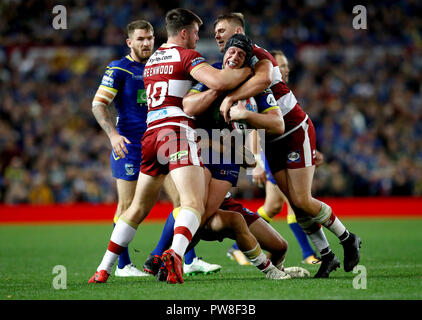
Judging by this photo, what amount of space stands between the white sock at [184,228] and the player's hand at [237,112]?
2.95 feet

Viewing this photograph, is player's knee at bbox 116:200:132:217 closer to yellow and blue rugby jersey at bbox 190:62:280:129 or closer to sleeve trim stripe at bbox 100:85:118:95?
sleeve trim stripe at bbox 100:85:118:95

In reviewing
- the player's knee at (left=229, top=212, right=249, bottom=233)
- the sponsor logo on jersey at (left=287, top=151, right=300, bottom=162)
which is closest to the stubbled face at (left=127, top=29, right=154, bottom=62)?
the sponsor logo on jersey at (left=287, top=151, right=300, bottom=162)

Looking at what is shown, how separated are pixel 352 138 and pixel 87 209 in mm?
8341

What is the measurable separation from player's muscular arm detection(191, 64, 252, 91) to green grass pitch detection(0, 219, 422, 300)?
1743mm

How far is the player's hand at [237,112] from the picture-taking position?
5.42m

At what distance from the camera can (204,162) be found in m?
5.94

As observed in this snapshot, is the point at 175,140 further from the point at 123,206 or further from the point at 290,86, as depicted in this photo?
the point at 290,86

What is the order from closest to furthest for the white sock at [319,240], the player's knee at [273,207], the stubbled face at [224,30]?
the stubbled face at [224,30] → the white sock at [319,240] → the player's knee at [273,207]

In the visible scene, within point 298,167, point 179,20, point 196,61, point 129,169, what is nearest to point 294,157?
point 298,167

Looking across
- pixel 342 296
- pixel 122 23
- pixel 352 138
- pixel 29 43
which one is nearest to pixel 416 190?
pixel 352 138

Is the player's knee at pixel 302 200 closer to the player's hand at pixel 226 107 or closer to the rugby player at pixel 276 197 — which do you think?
the player's hand at pixel 226 107

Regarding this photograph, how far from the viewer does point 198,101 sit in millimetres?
5508

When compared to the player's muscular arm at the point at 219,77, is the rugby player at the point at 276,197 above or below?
below

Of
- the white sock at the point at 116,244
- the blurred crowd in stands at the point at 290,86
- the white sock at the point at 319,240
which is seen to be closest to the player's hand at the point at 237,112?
the white sock at the point at 116,244
